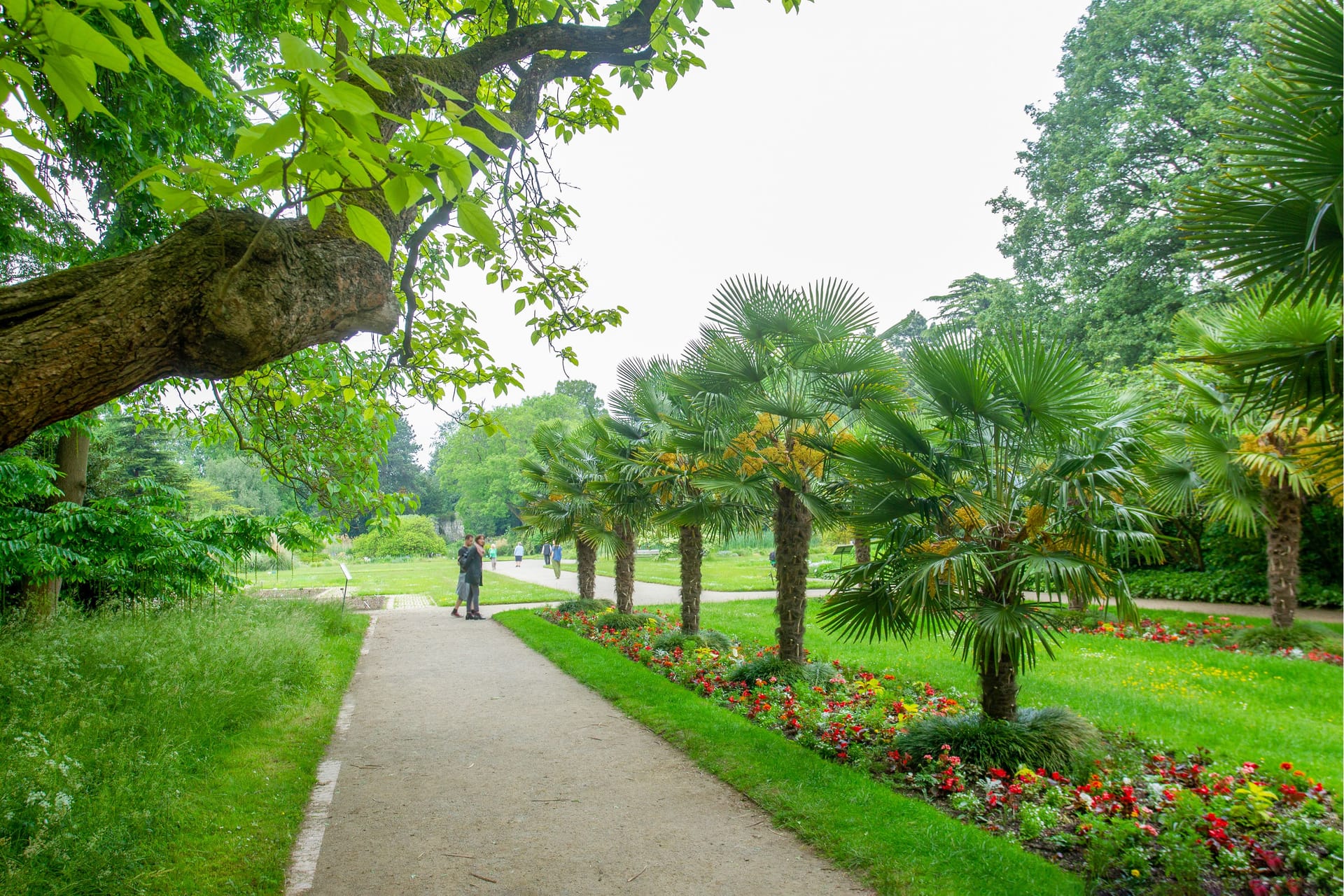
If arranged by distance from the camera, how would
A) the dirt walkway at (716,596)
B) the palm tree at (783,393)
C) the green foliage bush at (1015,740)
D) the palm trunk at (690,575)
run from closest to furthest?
the green foliage bush at (1015,740), the palm tree at (783,393), the palm trunk at (690,575), the dirt walkway at (716,596)

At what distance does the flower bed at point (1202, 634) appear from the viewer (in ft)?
31.5

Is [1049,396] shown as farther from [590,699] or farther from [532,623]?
[532,623]

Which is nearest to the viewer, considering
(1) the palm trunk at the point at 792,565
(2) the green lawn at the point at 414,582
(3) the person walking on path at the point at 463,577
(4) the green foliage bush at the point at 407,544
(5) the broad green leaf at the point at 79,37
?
(5) the broad green leaf at the point at 79,37

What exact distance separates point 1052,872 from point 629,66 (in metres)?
Result: 5.41

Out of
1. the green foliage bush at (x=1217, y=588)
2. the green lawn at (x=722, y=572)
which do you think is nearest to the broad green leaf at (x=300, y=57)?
the green foliage bush at (x=1217, y=588)

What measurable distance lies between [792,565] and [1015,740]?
3099 millimetres

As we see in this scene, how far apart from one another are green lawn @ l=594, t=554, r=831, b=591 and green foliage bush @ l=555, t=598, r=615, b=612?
260 centimetres

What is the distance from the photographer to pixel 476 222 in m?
1.68

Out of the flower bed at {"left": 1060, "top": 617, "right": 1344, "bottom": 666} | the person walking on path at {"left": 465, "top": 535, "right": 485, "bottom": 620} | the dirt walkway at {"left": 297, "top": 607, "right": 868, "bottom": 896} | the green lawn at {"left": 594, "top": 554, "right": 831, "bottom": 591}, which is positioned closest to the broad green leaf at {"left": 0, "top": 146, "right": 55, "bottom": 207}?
the dirt walkway at {"left": 297, "top": 607, "right": 868, "bottom": 896}

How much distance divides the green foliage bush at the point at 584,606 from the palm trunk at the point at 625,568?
1.33 meters

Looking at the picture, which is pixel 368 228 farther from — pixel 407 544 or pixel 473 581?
pixel 407 544

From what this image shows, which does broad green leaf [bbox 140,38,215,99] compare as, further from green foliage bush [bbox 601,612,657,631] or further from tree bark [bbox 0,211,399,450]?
green foliage bush [bbox 601,612,657,631]

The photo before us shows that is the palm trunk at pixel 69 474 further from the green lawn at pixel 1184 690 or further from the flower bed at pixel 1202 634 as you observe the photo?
the flower bed at pixel 1202 634

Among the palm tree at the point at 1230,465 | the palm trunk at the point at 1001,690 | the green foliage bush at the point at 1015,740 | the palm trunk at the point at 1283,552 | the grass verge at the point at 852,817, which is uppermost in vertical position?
the palm tree at the point at 1230,465
